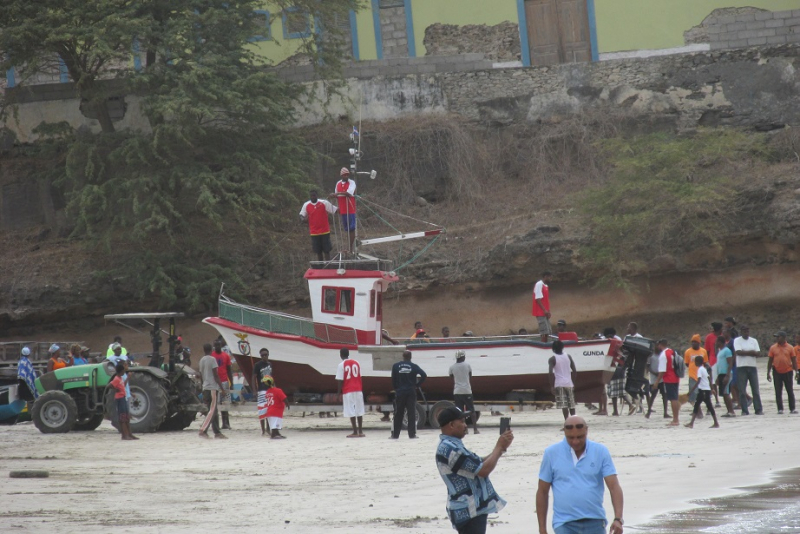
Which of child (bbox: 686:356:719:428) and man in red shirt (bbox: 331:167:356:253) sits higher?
man in red shirt (bbox: 331:167:356:253)

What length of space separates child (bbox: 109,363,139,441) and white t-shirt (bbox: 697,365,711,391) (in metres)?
8.96

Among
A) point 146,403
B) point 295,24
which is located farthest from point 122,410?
point 295,24

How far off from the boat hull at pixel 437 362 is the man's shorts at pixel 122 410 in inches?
105

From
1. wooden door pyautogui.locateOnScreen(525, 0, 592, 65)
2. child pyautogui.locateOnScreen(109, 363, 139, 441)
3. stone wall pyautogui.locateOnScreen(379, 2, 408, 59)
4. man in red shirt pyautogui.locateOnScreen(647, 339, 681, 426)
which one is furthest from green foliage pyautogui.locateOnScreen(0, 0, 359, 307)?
man in red shirt pyautogui.locateOnScreen(647, 339, 681, 426)

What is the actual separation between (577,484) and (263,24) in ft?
95.0

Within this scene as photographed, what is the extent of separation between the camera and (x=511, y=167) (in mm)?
33344

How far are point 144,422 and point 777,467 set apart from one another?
10.5m

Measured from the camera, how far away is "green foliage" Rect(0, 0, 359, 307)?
27.8m

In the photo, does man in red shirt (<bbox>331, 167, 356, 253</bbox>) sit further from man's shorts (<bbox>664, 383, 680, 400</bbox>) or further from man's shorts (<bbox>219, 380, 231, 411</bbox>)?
man's shorts (<bbox>664, 383, 680, 400</bbox>)

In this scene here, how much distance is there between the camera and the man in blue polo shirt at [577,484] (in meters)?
6.61

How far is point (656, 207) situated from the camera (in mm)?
28156

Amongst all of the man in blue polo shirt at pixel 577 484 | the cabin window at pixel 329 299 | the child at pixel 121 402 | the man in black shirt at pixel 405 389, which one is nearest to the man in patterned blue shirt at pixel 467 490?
the man in blue polo shirt at pixel 577 484

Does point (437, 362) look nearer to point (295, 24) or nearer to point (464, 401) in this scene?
point (464, 401)

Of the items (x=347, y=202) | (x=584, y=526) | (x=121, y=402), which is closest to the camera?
(x=584, y=526)
